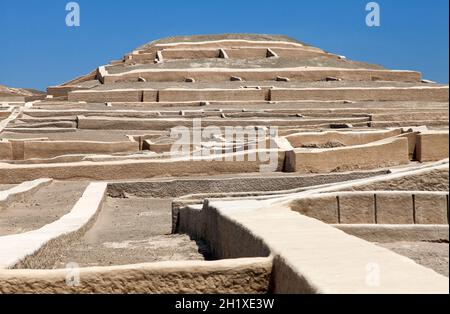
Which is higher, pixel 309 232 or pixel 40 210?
pixel 309 232

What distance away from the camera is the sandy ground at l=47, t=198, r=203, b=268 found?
553 centimetres

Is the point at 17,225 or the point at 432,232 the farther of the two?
the point at 17,225

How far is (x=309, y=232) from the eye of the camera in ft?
13.2

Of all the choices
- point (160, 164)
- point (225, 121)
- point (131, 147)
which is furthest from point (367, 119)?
point (160, 164)

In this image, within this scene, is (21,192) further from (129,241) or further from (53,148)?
(53,148)

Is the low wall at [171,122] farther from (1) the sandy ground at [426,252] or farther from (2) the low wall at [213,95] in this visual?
(1) the sandy ground at [426,252]

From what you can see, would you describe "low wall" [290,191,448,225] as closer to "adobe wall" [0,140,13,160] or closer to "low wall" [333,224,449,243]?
"low wall" [333,224,449,243]

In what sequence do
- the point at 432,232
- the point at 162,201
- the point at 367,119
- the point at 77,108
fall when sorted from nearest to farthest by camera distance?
the point at 432,232 < the point at 162,201 < the point at 367,119 < the point at 77,108

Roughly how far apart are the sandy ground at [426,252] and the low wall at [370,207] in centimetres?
81

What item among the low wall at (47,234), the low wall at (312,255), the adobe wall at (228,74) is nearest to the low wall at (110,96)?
the adobe wall at (228,74)

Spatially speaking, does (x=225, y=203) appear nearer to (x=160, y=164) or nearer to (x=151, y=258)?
(x=151, y=258)

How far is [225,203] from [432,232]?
1.76 meters

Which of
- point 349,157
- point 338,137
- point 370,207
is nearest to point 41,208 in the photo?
point 370,207

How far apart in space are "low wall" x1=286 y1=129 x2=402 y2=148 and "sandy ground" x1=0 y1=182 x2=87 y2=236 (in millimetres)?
4871
